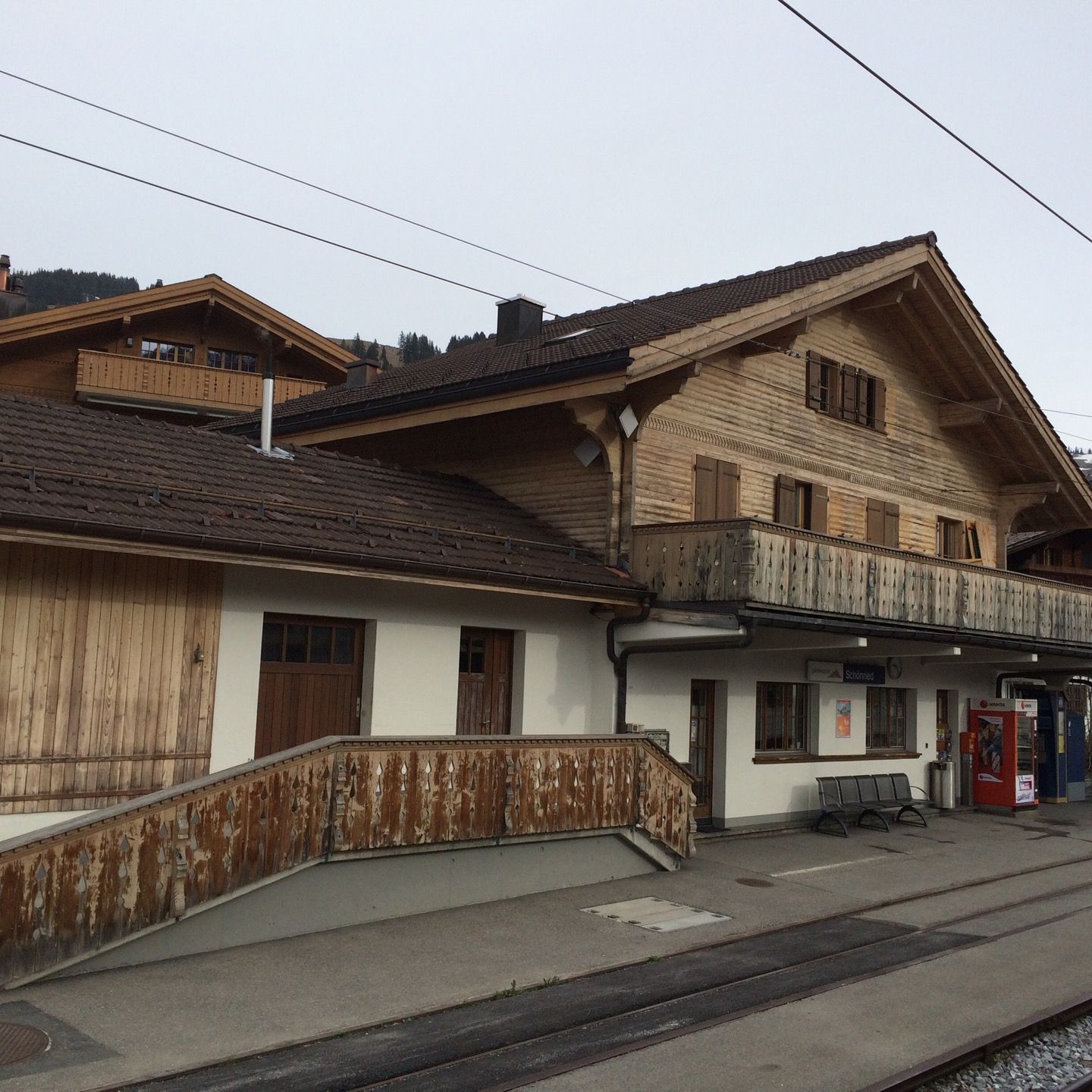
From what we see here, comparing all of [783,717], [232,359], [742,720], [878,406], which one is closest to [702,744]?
[742,720]

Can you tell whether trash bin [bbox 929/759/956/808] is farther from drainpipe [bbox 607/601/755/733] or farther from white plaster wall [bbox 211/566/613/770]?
white plaster wall [bbox 211/566/613/770]

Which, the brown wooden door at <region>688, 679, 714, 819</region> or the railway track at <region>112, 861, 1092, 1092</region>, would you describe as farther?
the brown wooden door at <region>688, 679, 714, 819</region>

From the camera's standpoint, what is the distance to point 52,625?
10.7 meters

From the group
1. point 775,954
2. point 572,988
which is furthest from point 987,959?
point 572,988

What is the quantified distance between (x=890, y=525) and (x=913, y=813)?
5151 millimetres

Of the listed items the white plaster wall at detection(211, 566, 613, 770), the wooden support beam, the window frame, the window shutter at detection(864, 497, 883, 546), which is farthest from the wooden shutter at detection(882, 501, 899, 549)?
the white plaster wall at detection(211, 566, 613, 770)

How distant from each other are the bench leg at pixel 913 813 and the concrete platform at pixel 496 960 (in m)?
2.81

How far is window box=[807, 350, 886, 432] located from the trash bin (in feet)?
20.9

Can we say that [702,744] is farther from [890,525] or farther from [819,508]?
[890,525]

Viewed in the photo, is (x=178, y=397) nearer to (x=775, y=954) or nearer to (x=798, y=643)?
(x=798, y=643)

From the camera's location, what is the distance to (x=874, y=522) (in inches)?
846

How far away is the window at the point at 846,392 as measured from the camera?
803 inches

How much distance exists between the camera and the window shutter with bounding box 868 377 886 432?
2183cm

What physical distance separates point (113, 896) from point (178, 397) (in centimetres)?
2540
